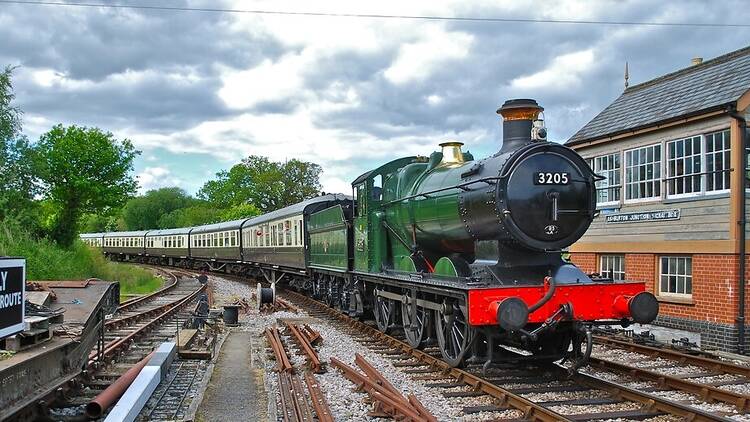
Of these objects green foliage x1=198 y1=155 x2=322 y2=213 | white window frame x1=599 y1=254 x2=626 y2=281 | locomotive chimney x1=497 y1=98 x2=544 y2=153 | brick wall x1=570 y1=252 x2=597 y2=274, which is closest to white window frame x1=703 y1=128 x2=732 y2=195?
white window frame x1=599 y1=254 x2=626 y2=281

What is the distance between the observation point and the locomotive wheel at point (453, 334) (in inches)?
327

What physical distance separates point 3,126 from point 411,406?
69.1ft

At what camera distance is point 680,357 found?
9.62m

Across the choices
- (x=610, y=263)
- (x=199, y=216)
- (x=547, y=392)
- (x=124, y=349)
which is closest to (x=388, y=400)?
(x=547, y=392)

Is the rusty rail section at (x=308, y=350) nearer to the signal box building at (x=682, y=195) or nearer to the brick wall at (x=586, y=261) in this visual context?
the signal box building at (x=682, y=195)

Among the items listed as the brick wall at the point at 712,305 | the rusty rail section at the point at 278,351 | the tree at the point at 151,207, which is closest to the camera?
the rusty rail section at the point at 278,351

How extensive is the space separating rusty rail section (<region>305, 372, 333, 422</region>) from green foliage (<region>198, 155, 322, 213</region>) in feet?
205

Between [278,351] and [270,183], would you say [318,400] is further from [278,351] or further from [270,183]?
[270,183]

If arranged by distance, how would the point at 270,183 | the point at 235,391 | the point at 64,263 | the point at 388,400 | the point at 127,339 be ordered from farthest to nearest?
the point at 270,183
the point at 64,263
the point at 127,339
the point at 235,391
the point at 388,400

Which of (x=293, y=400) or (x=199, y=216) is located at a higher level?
(x=199, y=216)

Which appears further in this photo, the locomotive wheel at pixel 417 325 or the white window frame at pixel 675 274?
the white window frame at pixel 675 274

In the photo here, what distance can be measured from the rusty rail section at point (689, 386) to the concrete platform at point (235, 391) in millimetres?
4539

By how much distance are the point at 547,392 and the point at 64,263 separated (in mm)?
18879

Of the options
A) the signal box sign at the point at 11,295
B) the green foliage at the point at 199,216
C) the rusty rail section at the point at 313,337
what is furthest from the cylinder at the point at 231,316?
the green foliage at the point at 199,216
